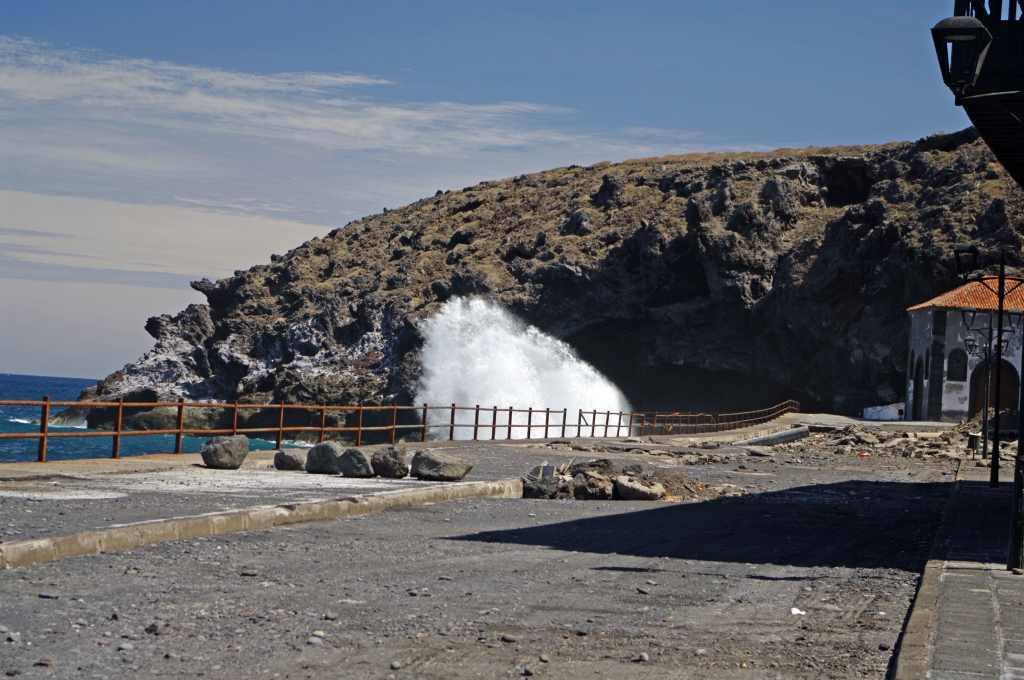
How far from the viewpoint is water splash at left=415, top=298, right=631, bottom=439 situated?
77.3 meters

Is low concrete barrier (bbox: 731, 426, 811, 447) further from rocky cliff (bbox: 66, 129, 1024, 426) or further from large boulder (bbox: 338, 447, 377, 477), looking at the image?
large boulder (bbox: 338, 447, 377, 477)

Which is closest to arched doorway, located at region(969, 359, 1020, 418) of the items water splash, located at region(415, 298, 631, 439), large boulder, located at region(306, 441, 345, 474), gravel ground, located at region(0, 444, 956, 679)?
water splash, located at region(415, 298, 631, 439)

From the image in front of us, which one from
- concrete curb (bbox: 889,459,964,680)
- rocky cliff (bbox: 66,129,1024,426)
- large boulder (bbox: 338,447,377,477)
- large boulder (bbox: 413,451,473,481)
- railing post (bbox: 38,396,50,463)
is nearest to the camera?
concrete curb (bbox: 889,459,964,680)

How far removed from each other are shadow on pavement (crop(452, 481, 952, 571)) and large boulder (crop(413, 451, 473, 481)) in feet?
6.92

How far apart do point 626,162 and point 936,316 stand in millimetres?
62989

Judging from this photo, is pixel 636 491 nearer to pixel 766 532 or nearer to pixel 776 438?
pixel 766 532

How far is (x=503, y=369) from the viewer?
77688mm

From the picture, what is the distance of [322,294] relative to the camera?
295 feet

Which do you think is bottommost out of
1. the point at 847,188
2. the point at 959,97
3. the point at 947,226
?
the point at 959,97

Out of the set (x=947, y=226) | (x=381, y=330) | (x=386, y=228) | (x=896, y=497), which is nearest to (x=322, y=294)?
(x=381, y=330)

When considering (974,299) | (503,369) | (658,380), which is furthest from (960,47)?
(658,380)

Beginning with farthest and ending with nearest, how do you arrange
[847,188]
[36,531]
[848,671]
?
[847,188] < [36,531] < [848,671]

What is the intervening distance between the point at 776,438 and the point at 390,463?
26.8 meters

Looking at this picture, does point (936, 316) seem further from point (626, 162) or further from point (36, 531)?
point (626, 162)
